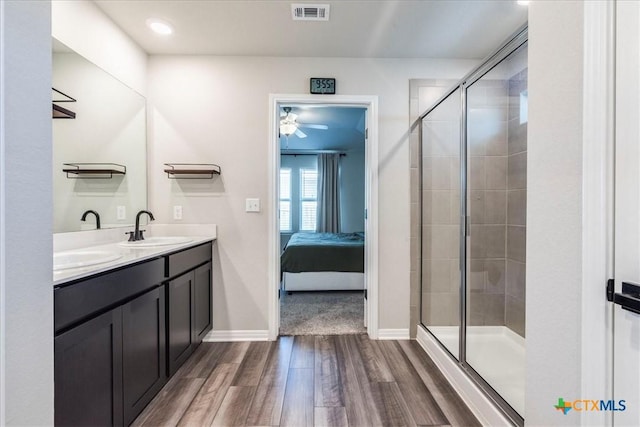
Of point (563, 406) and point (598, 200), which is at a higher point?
point (598, 200)

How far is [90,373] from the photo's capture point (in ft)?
3.74

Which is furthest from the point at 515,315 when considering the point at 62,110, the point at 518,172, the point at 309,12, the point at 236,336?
the point at 62,110

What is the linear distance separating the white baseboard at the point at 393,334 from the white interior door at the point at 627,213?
1803mm

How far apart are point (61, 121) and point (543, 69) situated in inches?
91.7

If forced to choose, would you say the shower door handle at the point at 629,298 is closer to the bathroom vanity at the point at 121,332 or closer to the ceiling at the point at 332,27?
the bathroom vanity at the point at 121,332

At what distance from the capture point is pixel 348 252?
371 centimetres

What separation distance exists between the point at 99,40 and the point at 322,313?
2936 millimetres

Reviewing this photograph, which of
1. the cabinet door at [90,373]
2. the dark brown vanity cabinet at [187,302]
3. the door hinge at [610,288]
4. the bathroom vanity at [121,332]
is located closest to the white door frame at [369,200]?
the dark brown vanity cabinet at [187,302]

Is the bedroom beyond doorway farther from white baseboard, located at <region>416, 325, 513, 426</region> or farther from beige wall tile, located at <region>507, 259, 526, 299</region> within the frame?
beige wall tile, located at <region>507, 259, 526, 299</region>

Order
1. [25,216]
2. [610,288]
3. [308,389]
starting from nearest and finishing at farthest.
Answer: [25,216], [610,288], [308,389]

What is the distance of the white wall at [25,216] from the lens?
24.2 inches

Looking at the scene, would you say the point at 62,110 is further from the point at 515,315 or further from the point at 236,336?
the point at 515,315

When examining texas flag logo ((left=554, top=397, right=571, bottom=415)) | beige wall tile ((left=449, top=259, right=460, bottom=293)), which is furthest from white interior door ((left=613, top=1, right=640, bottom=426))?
beige wall tile ((left=449, top=259, right=460, bottom=293))

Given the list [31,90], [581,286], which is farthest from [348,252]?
[31,90]
